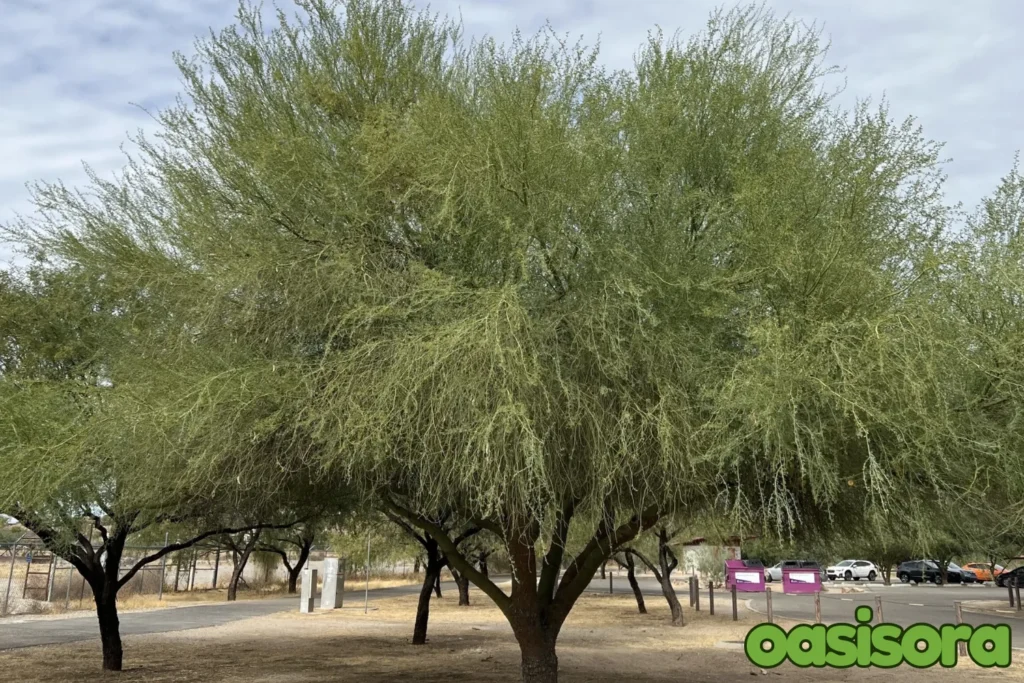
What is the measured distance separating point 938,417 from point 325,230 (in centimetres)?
592

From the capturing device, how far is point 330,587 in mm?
35781

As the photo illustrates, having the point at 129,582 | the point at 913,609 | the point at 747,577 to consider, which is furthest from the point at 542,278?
the point at 129,582

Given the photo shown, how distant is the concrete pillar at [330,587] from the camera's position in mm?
35438

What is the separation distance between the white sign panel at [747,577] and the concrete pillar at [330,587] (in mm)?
16183

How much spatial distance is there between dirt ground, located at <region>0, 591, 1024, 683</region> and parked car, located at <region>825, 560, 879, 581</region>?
134 ft

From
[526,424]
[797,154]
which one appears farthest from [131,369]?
[797,154]

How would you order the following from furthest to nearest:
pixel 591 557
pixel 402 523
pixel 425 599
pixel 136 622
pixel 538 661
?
pixel 136 622 → pixel 425 599 → pixel 402 523 → pixel 591 557 → pixel 538 661

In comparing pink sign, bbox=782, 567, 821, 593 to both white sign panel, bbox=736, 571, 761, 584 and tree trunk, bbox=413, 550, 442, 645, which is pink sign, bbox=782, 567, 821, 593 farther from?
tree trunk, bbox=413, 550, 442, 645

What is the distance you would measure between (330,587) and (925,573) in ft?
134

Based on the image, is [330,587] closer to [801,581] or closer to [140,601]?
[140,601]

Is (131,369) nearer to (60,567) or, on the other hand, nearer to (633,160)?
(633,160)

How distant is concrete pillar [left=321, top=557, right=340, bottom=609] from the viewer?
35.4m

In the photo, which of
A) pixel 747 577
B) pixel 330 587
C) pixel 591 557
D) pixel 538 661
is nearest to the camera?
pixel 538 661

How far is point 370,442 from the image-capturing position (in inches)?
310
